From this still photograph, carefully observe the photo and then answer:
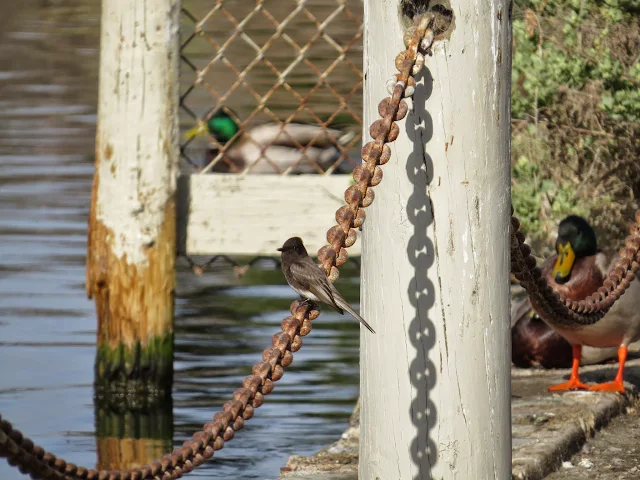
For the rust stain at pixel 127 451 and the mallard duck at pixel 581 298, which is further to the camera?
the rust stain at pixel 127 451

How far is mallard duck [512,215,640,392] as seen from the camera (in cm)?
531

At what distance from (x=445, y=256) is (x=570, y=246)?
268 centimetres

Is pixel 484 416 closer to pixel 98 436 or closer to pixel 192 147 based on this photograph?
pixel 98 436

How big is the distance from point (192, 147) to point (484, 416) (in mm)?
9742

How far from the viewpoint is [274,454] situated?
6148 mm

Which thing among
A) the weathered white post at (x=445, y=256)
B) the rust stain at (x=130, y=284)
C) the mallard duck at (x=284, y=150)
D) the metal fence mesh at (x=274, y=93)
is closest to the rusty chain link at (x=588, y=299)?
the weathered white post at (x=445, y=256)

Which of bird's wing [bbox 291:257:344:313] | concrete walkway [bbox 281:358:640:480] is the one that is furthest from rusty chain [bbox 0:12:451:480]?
concrete walkway [bbox 281:358:640:480]

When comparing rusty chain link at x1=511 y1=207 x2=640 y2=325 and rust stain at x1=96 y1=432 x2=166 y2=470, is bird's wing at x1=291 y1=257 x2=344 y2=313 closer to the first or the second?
rusty chain link at x1=511 y1=207 x2=640 y2=325

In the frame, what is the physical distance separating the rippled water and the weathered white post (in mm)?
2725

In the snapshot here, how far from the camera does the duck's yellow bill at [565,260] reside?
225 inches

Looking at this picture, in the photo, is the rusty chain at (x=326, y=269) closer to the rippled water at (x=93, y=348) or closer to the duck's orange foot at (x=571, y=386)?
the duck's orange foot at (x=571, y=386)

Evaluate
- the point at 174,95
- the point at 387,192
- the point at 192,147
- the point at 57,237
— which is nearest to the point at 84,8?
A: the point at 192,147

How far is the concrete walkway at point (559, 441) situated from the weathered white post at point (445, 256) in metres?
0.95

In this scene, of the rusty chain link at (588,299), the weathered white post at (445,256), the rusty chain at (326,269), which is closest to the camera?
the rusty chain at (326,269)
